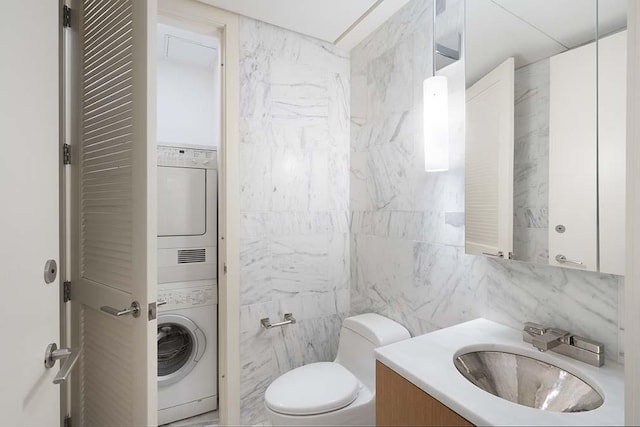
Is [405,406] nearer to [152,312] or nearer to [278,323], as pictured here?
[152,312]

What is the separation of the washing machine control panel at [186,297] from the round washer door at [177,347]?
0.22 ft

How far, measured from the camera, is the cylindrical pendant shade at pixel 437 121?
138cm

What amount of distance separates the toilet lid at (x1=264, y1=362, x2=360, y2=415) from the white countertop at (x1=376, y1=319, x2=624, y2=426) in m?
0.55

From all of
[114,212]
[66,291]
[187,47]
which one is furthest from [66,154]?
[187,47]

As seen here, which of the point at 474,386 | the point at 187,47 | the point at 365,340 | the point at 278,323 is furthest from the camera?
the point at 187,47

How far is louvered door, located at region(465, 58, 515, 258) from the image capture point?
1.15 m

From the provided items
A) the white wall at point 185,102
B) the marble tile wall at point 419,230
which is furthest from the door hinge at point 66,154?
the marble tile wall at point 419,230

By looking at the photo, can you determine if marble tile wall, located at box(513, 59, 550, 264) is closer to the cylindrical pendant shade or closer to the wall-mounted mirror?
the wall-mounted mirror

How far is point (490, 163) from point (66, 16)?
179 centimetres

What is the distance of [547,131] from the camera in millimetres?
1040

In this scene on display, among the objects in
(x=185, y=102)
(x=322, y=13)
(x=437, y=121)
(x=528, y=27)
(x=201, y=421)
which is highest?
(x=322, y=13)
